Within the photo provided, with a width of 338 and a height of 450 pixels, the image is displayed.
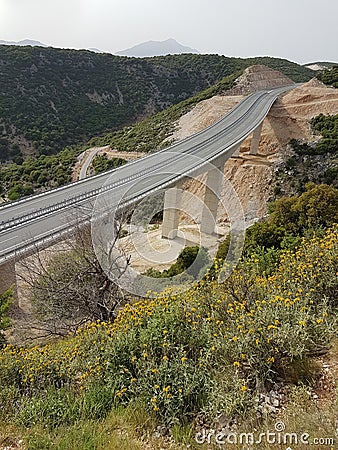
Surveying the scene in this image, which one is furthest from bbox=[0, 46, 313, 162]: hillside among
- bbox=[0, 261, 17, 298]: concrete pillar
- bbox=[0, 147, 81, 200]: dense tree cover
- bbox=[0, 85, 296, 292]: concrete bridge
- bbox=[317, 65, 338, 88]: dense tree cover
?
bbox=[0, 261, 17, 298]: concrete pillar

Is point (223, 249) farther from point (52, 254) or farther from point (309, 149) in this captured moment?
point (309, 149)

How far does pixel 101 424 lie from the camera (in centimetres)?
376

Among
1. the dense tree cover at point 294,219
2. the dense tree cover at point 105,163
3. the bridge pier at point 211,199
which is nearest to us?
the dense tree cover at point 294,219

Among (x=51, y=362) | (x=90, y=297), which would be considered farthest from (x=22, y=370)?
(x=90, y=297)

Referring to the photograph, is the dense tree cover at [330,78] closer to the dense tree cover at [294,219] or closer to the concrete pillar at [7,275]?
the dense tree cover at [294,219]

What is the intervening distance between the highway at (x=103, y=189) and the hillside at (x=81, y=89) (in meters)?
28.5

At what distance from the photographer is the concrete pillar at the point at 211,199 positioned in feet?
88.6

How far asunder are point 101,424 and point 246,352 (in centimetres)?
179

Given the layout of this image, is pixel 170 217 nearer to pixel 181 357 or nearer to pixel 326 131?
pixel 326 131

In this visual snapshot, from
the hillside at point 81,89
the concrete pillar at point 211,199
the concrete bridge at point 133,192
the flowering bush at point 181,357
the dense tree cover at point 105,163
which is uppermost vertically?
the hillside at point 81,89

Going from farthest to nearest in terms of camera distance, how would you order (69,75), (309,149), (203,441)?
(69,75)
(309,149)
(203,441)

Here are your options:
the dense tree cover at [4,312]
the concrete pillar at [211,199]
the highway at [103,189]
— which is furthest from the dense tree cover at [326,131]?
the dense tree cover at [4,312]

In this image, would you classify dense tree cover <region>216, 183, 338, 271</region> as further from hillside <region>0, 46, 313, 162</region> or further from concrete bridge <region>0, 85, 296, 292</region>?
hillside <region>0, 46, 313, 162</region>

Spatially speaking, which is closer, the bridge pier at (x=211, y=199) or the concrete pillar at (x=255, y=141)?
the bridge pier at (x=211, y=199)
